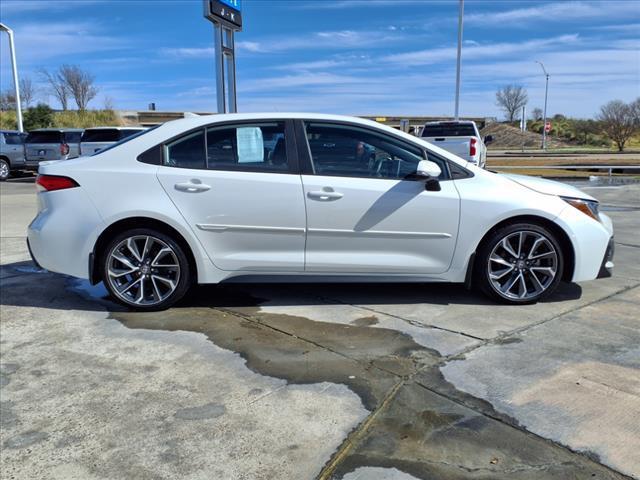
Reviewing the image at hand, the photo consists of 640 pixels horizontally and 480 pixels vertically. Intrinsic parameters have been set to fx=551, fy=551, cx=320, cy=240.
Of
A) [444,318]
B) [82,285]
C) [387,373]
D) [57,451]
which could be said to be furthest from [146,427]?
[82,285]

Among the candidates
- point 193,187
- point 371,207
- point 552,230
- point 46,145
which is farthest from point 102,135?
point 552,230

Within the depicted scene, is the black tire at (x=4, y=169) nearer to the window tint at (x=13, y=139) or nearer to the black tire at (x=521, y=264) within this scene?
the window tint at (x=13, y=139)

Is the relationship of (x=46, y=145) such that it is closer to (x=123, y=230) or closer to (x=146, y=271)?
(x=123, y=230)

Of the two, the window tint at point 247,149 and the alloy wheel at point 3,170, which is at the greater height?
the window tint at point 247,149

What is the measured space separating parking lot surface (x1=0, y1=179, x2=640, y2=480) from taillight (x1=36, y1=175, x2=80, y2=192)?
1.09m

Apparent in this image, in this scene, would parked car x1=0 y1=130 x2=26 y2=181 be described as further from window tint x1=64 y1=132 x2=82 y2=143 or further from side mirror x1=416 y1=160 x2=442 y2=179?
side mirror x1=416 y1=160 x2=442 y2=179

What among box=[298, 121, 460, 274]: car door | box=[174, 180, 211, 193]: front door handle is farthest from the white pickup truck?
box=[174, 180, 211, 193]: front door handle

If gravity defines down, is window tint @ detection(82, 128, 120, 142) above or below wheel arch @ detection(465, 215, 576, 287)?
above

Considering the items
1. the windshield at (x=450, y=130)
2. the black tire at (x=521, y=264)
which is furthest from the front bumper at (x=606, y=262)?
the windshield at (x=450, y=130)

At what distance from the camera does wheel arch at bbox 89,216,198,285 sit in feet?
15.0

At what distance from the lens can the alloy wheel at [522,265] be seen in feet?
15.2

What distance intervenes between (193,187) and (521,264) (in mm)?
2825

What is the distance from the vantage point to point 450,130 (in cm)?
1636

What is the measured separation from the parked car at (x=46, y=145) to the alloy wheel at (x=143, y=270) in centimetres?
1719
